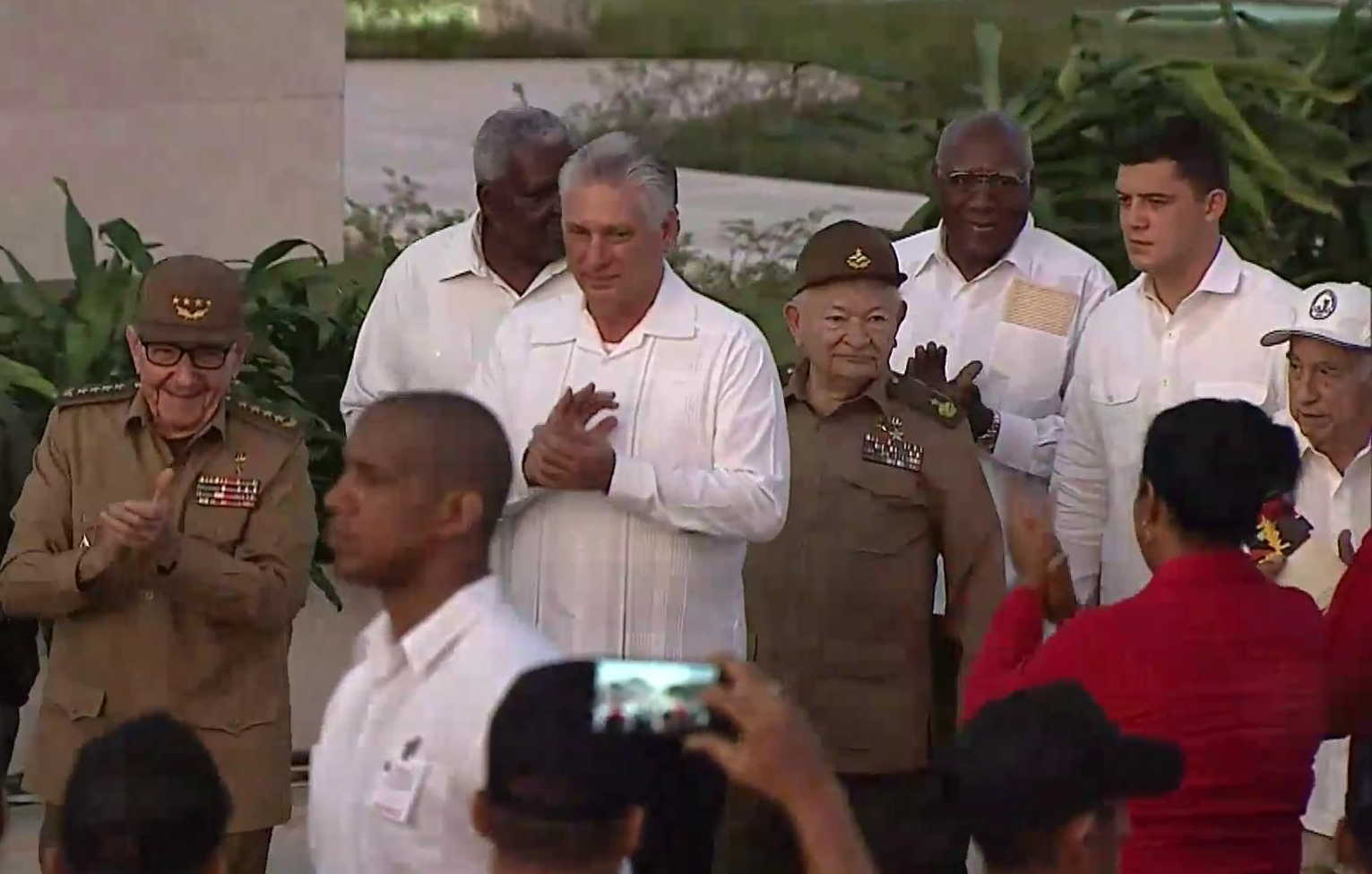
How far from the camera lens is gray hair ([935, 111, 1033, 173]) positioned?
5.45m

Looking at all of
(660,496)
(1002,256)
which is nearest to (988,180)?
(1002,256)

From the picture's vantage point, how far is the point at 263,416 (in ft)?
14.7

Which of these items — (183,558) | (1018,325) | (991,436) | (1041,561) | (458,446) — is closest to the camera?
(458,446)

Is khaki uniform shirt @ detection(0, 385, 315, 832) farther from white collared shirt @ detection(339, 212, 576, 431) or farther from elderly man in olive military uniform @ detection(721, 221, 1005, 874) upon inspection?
elderly man in olive military uniform @ detection(721, 221, 1005, 874)

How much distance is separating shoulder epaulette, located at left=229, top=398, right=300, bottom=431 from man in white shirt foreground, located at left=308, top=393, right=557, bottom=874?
1.11m

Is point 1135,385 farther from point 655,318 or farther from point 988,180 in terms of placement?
point 655,318

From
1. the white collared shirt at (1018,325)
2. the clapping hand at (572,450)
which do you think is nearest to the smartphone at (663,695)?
the clapping hand at (572,450)

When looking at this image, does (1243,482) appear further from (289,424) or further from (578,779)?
(289,424)

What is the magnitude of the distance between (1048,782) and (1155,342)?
8.54 feet

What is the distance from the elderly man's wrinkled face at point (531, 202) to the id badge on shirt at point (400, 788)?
6.79 feet

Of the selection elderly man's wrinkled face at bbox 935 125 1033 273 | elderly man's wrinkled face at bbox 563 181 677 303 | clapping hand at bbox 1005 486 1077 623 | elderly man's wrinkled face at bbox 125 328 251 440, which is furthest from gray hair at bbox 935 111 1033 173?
clapping hand at bbox 1005 486 1077 623

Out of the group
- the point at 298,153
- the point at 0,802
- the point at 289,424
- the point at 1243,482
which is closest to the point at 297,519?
the point at 289,424

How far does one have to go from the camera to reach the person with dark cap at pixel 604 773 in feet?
A: 7.98

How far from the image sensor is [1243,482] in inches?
136
